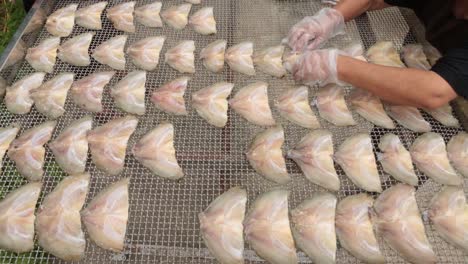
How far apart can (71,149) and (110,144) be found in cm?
24

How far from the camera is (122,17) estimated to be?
10.9 ft

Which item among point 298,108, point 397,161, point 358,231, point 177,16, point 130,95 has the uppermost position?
point 177,16

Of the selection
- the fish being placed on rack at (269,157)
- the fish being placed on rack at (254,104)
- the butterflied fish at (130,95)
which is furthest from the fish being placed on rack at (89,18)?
the fish being placed on rack at (269,157)

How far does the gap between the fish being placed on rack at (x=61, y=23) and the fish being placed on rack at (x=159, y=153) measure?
137cm

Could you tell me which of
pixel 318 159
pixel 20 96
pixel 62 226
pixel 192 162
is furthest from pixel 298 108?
pixel 20 96

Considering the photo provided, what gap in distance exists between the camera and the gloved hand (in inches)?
123

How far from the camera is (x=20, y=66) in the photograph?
9.64 ft

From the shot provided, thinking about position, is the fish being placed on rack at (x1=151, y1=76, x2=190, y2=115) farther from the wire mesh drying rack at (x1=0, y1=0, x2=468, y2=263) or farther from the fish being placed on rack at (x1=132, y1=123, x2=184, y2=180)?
the fish being placed on rack at (x1=132, y1=123, x2=184, y2=180)

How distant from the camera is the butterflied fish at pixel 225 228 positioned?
2.09m

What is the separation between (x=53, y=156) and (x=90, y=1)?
5.68ft

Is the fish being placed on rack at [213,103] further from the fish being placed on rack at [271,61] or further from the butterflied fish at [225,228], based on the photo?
the butterflied fish at [225,228]

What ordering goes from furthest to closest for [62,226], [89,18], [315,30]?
[89,18] → [315,30] → [62,226]

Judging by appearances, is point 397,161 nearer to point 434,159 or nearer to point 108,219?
point 434,159

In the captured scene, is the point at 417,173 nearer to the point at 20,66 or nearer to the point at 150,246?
the point at 150,246
